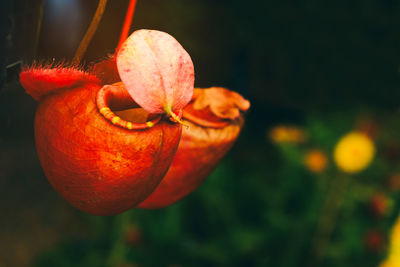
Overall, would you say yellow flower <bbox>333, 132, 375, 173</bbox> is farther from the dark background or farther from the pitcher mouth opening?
the pitcher mouth opening

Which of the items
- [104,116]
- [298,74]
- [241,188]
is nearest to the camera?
[104,116]

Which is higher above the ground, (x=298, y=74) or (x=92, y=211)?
(x=92, y=211)

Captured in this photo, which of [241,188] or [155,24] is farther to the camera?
[241,188]

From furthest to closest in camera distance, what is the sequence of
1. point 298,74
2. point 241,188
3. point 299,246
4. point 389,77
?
point 241,188
point 298,74
point 299,246
point 389,77

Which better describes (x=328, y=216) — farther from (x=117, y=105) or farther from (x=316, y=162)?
(x=117, y=105)

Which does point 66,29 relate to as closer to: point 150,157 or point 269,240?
point 150,157

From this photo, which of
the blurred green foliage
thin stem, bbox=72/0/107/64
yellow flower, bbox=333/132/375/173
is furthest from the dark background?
thin stem, bbox=72/0/107/64

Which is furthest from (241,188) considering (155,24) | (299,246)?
(155,24)
